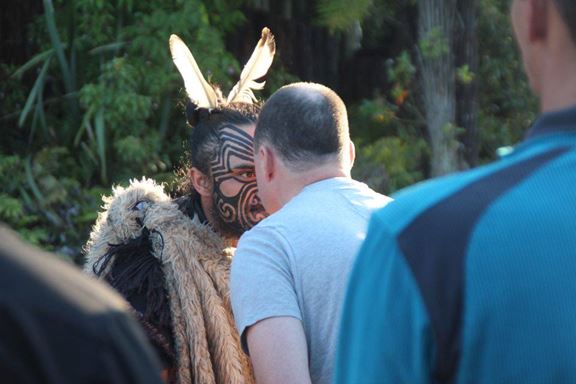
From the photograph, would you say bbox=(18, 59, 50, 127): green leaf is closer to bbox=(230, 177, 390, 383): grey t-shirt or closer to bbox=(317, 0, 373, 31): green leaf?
bbox=(317, 0, 373, 31): green leaf

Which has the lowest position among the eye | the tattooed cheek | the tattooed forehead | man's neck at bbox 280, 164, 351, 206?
the tattooed cheek

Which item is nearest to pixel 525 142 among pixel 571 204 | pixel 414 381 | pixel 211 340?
pixel 571 204

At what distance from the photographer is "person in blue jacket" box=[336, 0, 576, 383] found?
1342 mm

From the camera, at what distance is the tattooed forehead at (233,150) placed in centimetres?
366

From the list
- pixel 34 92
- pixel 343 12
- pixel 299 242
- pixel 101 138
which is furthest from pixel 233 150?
pixel 34 92

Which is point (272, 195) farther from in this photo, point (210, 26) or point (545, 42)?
point (210, 26)

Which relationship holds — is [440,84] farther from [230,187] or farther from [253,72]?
[230,187]

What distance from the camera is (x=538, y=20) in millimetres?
1448

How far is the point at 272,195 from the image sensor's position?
9.82ft

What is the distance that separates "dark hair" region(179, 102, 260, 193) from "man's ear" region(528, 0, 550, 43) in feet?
7.51

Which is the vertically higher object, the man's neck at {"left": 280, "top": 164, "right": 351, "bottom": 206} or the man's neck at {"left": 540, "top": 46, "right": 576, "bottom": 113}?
the man's neck at {"left": 540, "top": 46, "right": 576, "bottom": 113}

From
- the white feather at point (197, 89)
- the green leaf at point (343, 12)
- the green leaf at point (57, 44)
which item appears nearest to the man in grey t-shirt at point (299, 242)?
the white feather at point (197, 89)

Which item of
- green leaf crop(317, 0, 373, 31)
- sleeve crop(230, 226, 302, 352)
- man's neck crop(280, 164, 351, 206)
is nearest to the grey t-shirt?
sleeve crop(230, 226, 302, 352)

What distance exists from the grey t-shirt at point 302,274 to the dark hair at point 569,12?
1392mm
